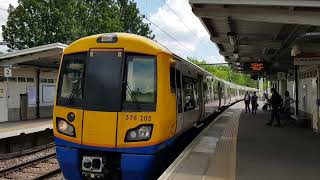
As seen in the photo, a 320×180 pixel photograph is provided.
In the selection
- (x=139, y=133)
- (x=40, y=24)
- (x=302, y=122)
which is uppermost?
(x=40, y=24)

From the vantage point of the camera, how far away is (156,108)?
305 inches

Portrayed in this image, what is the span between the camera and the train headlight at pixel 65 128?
7.92m

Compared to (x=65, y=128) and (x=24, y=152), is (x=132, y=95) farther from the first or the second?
(x=24, y=152)

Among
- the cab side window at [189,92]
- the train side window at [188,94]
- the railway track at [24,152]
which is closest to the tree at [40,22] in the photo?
the railway track at [24,152]

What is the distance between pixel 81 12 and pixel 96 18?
1.75 meters

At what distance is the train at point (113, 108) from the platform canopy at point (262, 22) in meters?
1.88

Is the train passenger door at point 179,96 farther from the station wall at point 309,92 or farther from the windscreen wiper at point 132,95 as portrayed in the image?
the station wall at point 309,92

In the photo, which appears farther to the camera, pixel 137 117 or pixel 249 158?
pixel 249 158

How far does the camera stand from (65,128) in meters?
8.03

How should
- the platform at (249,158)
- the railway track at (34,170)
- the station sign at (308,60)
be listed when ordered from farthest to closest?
the station sign at (308,60), the railway track at (34,170), the platform at (249,158)

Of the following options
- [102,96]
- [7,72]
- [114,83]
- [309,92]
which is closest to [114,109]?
[102,96]

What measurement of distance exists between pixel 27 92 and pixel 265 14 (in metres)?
15.6

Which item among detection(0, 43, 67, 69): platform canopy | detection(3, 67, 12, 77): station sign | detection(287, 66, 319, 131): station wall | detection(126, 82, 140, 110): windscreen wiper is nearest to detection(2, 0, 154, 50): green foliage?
detection(0, 43, 67, 69): platform canopy

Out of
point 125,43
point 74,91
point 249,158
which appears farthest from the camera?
point 249,158
